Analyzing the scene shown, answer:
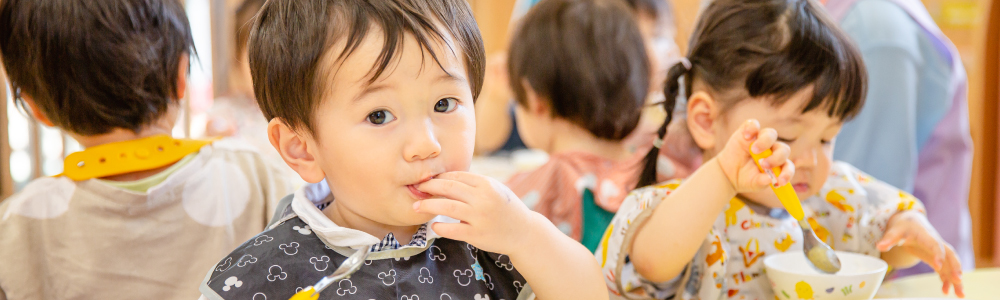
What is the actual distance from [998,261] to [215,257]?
2.54 metres

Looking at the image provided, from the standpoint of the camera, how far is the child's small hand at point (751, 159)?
773 mm

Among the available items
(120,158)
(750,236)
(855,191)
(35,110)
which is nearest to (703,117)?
(750,236)

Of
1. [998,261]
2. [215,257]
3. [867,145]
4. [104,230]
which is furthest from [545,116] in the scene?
[998,261]

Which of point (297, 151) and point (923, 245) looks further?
point (923, 245)

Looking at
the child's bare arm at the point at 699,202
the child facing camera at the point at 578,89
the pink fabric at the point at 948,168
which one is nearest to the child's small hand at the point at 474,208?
the child's bare arm at the point at 699,202

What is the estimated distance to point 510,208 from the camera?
0.70 metres

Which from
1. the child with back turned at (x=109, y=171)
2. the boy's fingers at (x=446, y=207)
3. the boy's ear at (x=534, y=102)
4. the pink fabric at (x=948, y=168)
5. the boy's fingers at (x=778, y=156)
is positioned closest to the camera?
the boy's fingers at (x=446, y=207)

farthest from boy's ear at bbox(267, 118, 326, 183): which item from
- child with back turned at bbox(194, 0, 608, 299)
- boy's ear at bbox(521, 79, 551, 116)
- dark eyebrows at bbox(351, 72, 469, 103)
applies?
boy's ear at bbox(521, 79, 551, 116)

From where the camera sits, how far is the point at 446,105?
0.73m

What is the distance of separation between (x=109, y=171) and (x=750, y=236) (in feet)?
2.80

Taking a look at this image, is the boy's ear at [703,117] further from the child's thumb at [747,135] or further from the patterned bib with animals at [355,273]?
the patterned bib with animals at [355,273]

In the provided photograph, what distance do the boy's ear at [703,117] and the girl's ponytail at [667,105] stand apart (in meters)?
0.05

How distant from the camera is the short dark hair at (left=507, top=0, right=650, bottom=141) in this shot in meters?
1.50

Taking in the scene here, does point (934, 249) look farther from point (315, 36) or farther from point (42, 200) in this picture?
point (42, 200)
